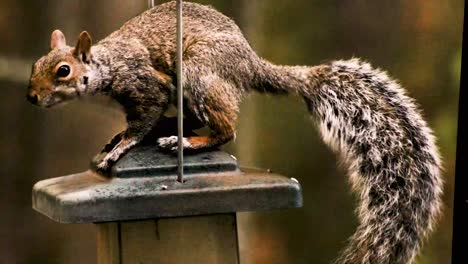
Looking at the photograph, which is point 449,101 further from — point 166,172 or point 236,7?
point 166,172

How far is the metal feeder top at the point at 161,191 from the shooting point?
4.35 ft

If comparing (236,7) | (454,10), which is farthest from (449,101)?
(236,7)

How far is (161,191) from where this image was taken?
1352mm

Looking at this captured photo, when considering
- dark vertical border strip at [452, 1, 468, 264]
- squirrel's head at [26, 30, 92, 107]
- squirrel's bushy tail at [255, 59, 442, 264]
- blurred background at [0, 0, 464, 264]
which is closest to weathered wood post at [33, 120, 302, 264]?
squirrel's head at [26, 30, 92, 107]

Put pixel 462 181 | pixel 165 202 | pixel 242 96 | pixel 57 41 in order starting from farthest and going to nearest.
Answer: pixel 462 181 < pixel 242 96 < pixel 57 41 < pixel 165 202

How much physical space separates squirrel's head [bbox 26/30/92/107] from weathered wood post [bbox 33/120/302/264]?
0.16m

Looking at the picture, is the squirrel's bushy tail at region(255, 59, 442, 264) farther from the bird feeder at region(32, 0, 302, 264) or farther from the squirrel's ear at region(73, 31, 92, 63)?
the squirrel's ear at region(73, 31, 92, 63)

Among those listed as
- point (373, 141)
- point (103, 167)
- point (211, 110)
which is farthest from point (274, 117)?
point (103, 167)

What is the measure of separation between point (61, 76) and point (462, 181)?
121 cm

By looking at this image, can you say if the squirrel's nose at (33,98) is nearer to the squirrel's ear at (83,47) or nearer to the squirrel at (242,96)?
the squirrel at (242,96)

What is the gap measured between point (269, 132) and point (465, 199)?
56 cm

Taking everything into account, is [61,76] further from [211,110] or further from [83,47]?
[211,110]

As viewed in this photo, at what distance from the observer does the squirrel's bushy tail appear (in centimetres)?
166

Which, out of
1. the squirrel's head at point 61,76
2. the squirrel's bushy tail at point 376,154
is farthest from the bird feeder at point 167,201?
the squirrel's bushy tail at point 376,154
